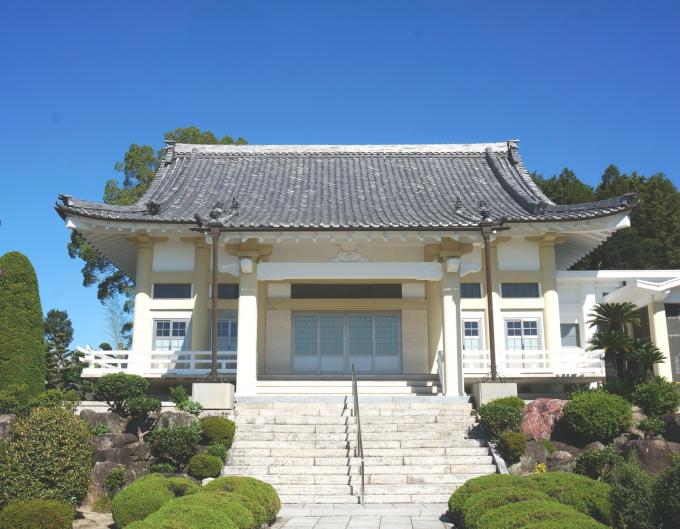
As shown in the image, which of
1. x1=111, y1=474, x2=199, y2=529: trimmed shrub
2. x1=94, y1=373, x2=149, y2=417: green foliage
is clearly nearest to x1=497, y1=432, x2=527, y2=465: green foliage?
x1=111, y1=474, x2=199, y2=529: trimmed shrub

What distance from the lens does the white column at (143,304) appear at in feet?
67.5

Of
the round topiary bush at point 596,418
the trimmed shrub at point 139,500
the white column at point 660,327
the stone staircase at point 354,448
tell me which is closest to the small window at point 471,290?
the stone staircase at point 354,448

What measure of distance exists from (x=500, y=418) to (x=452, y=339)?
3520 mm

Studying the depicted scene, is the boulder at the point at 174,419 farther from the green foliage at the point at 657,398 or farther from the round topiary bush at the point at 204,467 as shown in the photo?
the green foliage at the point at 657,398

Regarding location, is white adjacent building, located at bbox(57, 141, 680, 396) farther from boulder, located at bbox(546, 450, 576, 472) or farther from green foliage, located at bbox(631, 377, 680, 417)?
boulder, located at bbox(546, 450, 576, 472)

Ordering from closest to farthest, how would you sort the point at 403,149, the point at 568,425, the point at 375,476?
the point at 375,476 < the point at 568,425 < the point at 403,149

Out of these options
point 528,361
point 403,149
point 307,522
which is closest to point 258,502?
point 307,522

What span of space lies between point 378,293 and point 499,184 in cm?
644

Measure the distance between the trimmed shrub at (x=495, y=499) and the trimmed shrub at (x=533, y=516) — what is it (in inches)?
16.1

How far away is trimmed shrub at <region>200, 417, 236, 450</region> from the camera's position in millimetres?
14727

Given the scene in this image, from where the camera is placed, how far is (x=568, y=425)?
14.9 meters

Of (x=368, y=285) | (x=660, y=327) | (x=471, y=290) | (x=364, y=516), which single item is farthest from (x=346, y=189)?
(x=364, y=516)

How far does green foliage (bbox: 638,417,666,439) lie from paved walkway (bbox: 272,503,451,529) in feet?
16.9

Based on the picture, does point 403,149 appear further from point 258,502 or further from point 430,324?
point 258,502
